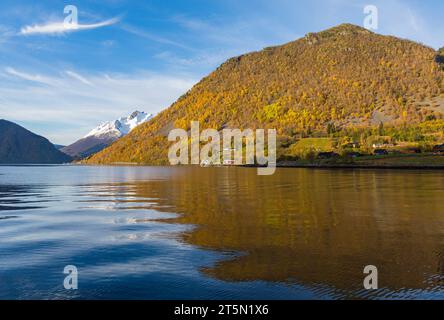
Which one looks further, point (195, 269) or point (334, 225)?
point (334, 225)

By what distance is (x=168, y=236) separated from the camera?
99.9ft

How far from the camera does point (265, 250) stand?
2511 cm

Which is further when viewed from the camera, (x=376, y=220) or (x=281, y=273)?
(x=376, y=220)

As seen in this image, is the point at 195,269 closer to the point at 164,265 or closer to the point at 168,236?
the point at 164,265

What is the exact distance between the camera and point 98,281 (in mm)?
19312

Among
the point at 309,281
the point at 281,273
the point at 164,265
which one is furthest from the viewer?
the point at 164,265
